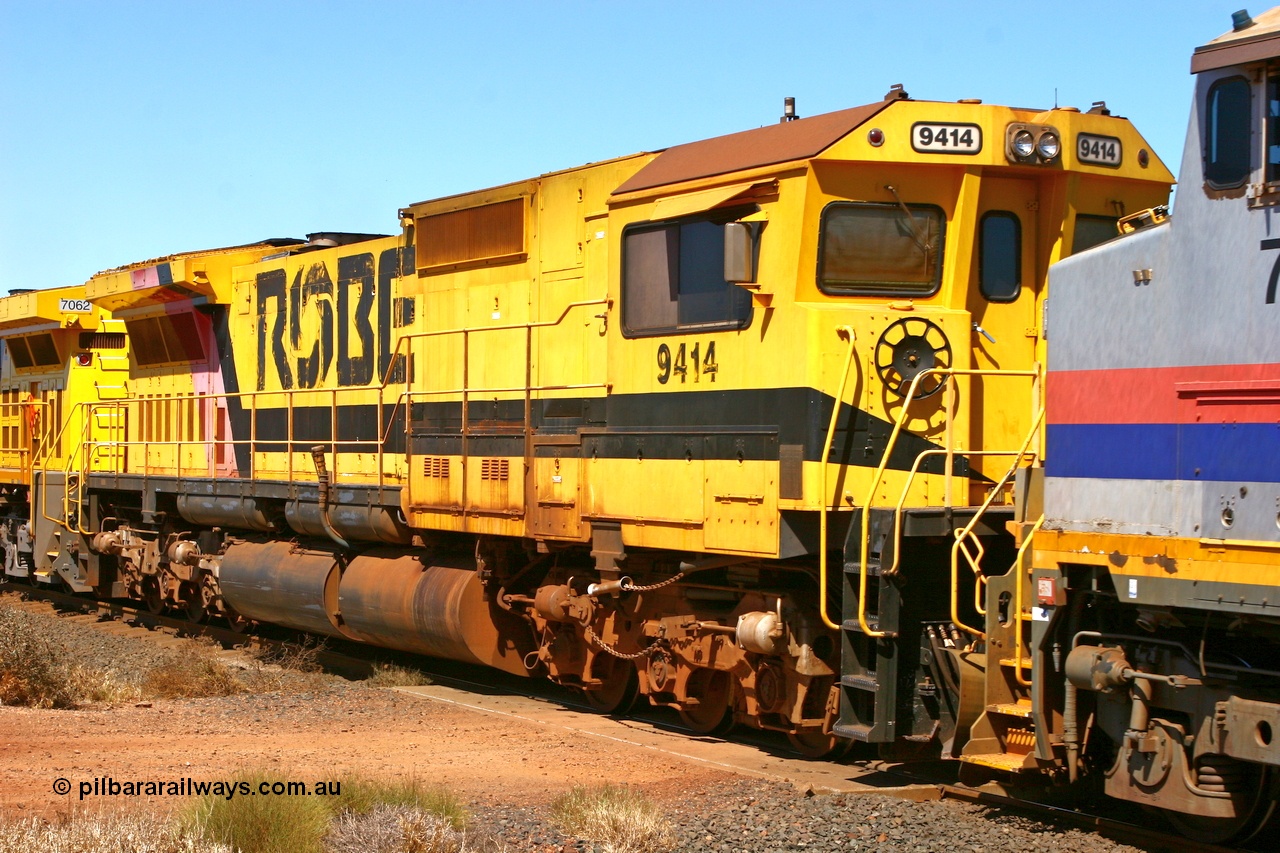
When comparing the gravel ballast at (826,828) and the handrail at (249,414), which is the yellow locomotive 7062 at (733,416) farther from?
the gravel ballast at (826,828)

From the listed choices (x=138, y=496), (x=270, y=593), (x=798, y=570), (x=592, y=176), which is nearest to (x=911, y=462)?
(x=798, y=570)

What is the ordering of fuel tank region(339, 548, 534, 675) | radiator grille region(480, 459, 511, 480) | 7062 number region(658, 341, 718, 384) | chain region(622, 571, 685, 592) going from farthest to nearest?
fuel tank region(339, 548, 534, 675)
radiator grille region(480, 459, 511, 480)
chain region(622, 571, 685, 592)
7062 number region(658, 341, 718, 384)

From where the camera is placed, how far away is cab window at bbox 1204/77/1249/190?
6.37 m

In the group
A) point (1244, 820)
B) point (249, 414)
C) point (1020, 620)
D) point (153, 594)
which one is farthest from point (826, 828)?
point (153, 594)

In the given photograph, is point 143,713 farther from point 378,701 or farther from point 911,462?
point 911,462

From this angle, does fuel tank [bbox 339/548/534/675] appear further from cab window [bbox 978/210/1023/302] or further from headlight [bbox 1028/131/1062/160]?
headlight [bbox 1028/131/1062/160]

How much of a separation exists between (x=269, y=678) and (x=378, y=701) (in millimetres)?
1709

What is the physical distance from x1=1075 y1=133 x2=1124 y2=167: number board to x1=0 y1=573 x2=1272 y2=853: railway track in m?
4.08

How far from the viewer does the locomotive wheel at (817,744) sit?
9578mm

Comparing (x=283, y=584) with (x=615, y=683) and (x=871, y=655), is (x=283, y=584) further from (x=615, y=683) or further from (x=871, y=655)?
(x=871, y=655)

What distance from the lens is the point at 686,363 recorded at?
9.86m

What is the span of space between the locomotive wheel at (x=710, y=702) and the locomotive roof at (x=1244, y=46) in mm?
5739

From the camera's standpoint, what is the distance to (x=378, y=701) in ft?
39.8

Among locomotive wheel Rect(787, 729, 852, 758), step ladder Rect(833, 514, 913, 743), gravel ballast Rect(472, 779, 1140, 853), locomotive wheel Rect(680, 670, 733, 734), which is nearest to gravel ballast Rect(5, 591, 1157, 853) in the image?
gravel ballast Rect(472, 779, 1140, 853)
